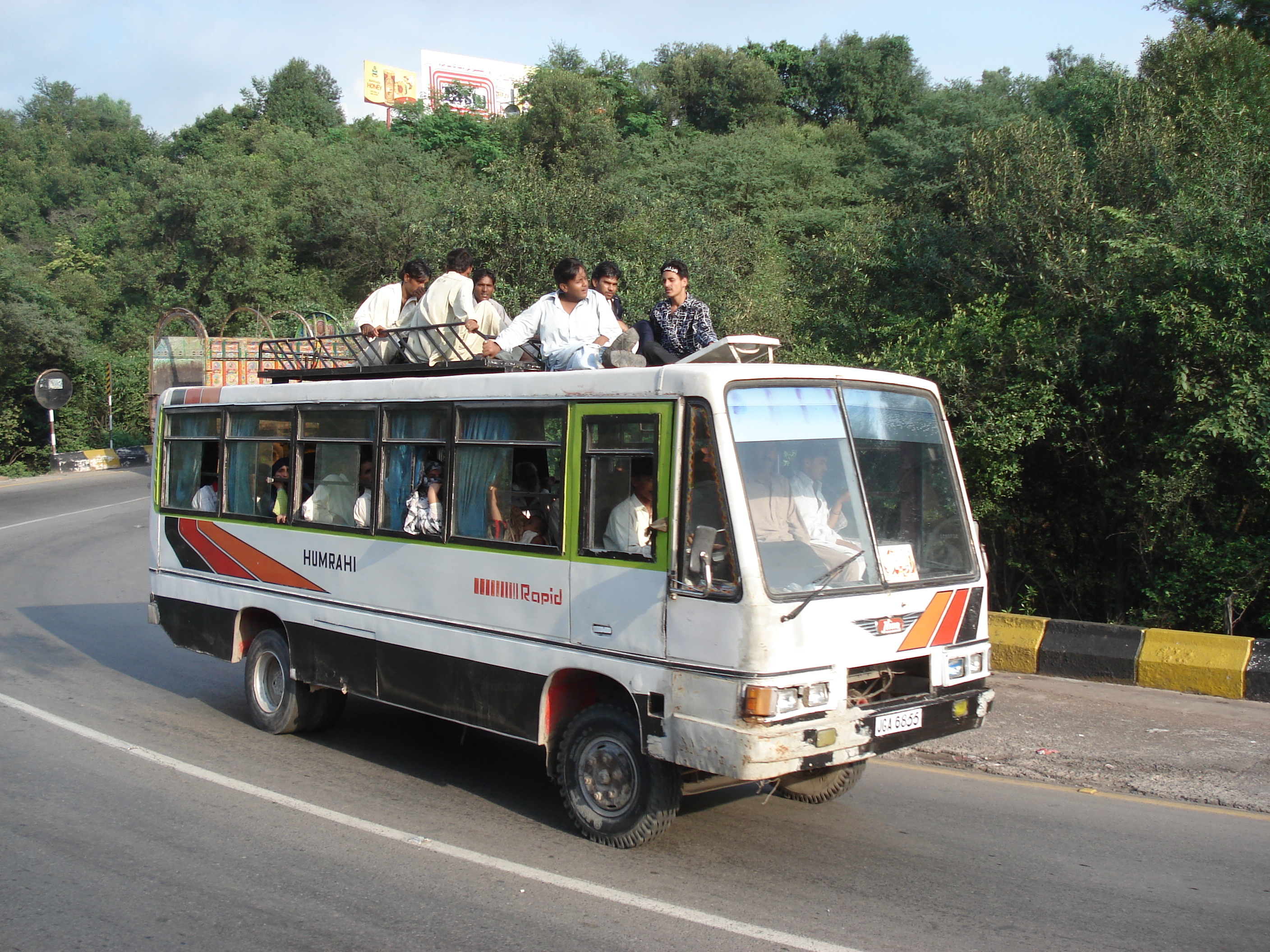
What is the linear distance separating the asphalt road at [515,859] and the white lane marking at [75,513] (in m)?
15.1

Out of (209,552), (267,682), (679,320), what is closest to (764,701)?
(679,320)

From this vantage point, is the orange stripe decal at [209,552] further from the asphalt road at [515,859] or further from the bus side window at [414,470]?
the bus side window at [414,470]

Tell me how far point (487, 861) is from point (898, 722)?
2192 mm

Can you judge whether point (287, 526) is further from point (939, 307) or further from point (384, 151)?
point (384, 151)

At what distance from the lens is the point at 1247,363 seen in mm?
9102

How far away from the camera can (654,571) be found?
205 inches

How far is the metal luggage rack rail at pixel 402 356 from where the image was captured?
6.93 meters

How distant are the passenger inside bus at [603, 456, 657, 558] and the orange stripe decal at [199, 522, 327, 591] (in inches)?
112

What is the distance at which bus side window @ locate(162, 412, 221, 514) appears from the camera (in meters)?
8.55

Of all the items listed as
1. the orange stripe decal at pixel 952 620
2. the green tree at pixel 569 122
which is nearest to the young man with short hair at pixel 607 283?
the orange stripe decal at pixel 952 620

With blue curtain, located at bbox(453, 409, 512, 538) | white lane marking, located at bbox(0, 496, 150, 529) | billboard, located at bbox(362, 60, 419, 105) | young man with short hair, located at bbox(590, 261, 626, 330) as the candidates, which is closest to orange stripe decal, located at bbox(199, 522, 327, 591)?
blue curtain, located at bbox(453, 409, 512, 538)

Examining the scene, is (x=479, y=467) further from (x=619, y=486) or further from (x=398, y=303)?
(x=398, y=303)

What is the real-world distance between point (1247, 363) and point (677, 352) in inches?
196

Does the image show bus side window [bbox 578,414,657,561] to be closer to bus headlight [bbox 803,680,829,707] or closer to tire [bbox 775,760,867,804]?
bus headlight [bbox 803,680,829,707]
